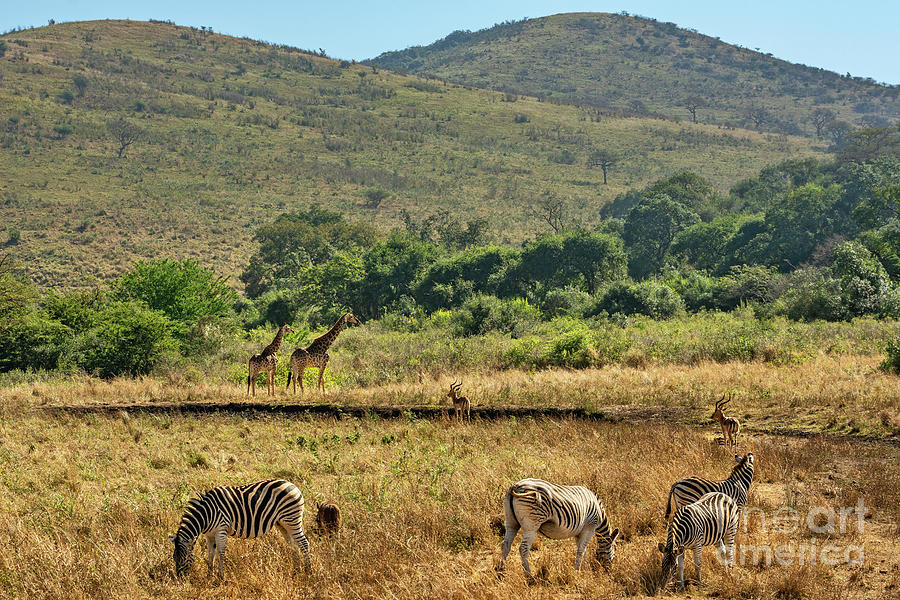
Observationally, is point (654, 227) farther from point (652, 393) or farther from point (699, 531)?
point (699, 531)

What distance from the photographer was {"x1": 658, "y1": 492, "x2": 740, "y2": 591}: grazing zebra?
746 centimetres

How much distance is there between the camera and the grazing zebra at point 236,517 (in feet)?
26.5

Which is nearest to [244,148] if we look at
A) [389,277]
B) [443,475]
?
[389,277]

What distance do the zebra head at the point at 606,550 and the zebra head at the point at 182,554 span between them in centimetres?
446

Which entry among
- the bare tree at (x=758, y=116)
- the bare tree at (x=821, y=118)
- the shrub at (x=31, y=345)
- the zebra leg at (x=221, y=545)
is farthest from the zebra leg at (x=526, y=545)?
the bare tree at (x=821, y=118)

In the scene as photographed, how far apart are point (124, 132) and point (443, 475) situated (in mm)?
109443

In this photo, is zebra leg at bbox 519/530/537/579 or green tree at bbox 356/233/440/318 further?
green tree at bbox 356/233/440/318

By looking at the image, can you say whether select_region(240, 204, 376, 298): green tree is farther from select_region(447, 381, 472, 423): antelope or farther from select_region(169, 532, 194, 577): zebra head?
select_region(169, 532, 194, 577): zebra head

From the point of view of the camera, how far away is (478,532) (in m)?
→ 9.62

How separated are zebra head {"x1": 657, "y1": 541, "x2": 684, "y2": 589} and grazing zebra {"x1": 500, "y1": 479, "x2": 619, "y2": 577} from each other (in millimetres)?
613

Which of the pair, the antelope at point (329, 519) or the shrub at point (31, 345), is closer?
the antelope at point (329, 519)

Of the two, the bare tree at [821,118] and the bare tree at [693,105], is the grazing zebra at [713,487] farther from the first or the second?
the bare tree at [693,105]

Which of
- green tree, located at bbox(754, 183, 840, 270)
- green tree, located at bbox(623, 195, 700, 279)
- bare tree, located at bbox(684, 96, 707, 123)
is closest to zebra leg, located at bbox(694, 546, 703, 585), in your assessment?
green tree, located at bbox(754, 183, 840, 270)

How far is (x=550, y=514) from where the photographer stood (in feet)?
24.8
